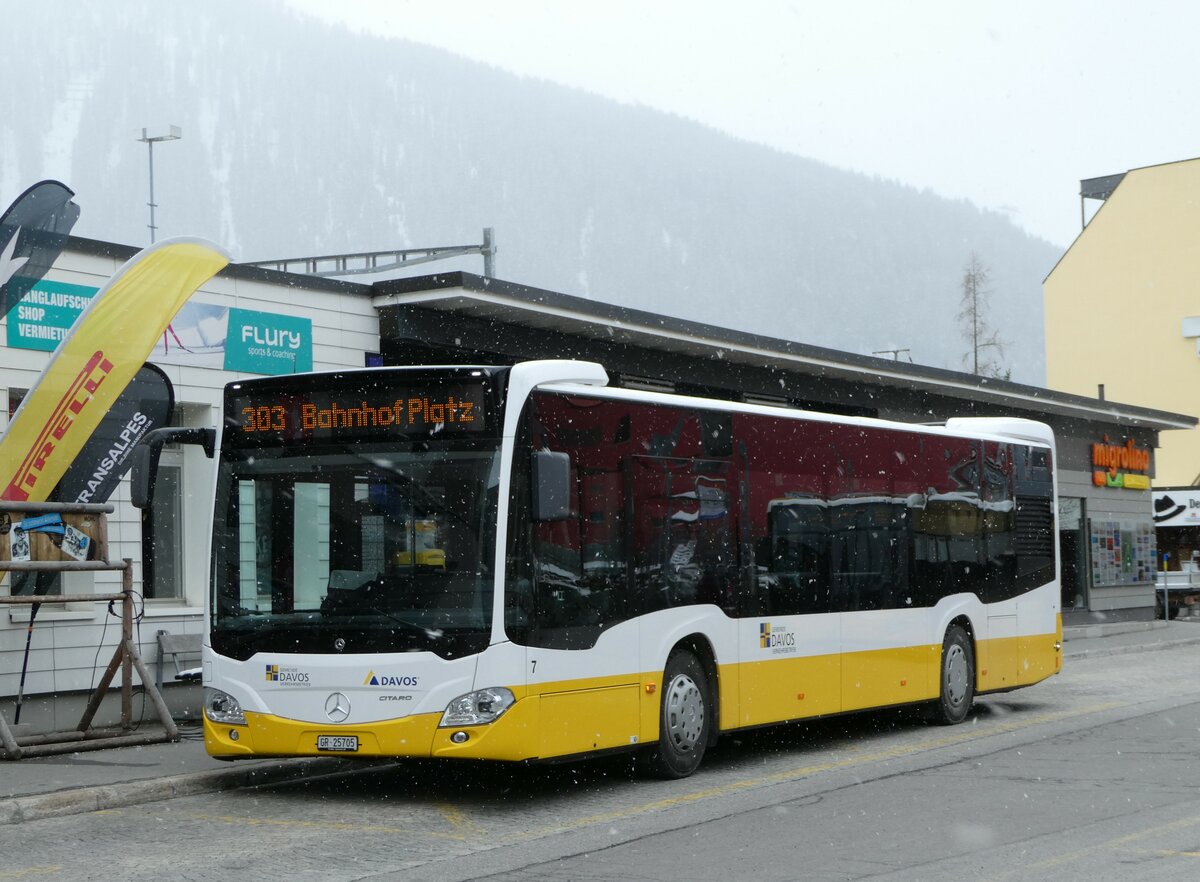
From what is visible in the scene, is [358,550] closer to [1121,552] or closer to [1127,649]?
[1127,649]

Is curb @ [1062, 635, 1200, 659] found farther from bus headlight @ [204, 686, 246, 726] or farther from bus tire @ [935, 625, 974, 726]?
bus headlight @ [204, 686, 246, 726]

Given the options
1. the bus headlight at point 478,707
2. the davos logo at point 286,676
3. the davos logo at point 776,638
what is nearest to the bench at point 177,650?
the davos logo at point 286,676

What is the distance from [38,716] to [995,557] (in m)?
9.69

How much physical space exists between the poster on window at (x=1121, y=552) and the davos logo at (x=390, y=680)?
95.8ft

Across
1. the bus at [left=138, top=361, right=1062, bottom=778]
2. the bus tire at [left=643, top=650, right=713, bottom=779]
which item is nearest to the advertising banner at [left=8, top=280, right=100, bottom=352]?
→ the bus at [left=138, top=361, right=1062, bottom=778]

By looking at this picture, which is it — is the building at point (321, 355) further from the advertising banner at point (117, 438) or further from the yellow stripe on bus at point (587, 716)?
the yellow stripe on bus at point (587, 716)

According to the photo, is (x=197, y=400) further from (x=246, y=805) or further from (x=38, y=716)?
(x=246, y=805)

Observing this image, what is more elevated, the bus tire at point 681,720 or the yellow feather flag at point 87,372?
the yellow feather flag at point 87,372

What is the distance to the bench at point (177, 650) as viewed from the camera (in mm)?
15367

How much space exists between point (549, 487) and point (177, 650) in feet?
21.8

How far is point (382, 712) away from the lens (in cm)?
1029

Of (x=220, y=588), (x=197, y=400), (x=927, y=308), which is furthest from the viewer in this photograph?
(x=927, y=308)

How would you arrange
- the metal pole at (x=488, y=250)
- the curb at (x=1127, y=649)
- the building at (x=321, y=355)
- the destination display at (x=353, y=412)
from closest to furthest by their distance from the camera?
the destination display at (x=353, y=412), the building at (x=321, y=355), the metal pole at (x=488, y=250), the curb at (x=1127, y=649)

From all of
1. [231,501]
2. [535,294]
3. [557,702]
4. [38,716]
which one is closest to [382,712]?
[557,702]
